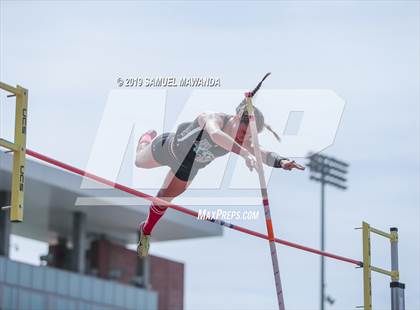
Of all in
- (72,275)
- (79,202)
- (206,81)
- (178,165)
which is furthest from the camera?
(79,202)

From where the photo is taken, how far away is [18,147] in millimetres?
13758

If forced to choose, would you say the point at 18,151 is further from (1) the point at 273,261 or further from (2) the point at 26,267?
(2) the point at 26,267

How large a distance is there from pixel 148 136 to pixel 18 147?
2548mm

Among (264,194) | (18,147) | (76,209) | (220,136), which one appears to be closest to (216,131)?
(220,136)

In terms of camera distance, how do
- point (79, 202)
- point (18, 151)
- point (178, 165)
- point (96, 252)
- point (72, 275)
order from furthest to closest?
1. point (96, 252)
2. point (79, 202)
3. point (72, 275)
4. point (178, 165)
5. point (18, 151)

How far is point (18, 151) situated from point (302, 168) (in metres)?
3.37

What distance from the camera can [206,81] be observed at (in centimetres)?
1945

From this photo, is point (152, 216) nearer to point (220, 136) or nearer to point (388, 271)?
point (220, 136)

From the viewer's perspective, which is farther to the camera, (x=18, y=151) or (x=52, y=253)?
(x=52, y=253)

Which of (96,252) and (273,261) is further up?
(96,252)

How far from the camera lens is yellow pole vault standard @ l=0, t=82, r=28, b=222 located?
13477mm

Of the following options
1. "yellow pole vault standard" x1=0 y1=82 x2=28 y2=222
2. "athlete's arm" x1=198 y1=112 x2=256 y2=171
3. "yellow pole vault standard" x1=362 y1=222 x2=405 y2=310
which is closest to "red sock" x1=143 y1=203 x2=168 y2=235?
"athlete's arm" x1=198 y1=112 x2=256 y2=171

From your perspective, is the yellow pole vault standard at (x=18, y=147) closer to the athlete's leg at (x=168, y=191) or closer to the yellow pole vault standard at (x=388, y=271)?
the athlete's leg at (x=168, y=191)

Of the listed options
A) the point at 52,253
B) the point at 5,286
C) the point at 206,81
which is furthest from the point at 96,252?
the point at 206,81
